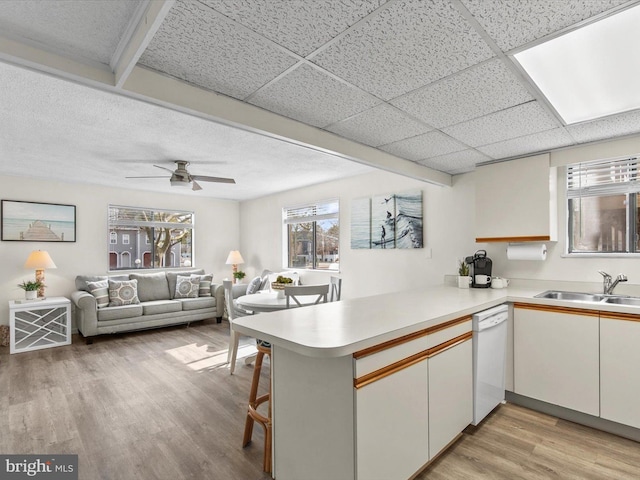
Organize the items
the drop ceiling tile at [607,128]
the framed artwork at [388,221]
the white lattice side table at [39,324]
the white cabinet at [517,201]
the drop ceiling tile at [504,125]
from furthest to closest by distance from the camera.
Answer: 1. the white lattice side table at [39,324]
2. the framed artwork at [388,221]
3. the white cabinet at [517,201]
4. the drop ceiling tile at [607,128]
5. the drop ceiling tile at [504,125]

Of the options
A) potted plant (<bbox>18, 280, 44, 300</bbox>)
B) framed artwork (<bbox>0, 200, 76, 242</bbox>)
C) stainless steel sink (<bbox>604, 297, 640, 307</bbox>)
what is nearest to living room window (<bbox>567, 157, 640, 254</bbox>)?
stainless steel sink (<bbox>604, 297, 640, 307</bbox>)

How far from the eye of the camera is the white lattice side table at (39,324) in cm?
439

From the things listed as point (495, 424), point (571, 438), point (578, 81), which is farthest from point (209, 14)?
point (571, 438)

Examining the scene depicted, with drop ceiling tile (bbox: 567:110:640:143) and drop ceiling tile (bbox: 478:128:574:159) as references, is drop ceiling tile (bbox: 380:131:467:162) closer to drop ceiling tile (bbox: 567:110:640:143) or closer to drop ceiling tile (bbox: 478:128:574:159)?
drop ceiling tile (bbox: 478:128:574:159)

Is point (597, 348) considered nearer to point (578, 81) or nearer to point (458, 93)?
point (578, 81)

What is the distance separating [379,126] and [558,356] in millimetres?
→ 2177

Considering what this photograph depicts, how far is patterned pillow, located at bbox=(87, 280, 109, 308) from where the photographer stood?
16.0ft

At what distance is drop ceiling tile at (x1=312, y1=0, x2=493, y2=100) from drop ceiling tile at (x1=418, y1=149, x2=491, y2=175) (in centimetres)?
147

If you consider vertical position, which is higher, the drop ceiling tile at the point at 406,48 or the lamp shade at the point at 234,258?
the drop ceiling tile at the point at 406,48

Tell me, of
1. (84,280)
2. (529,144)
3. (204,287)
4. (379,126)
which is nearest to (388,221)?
(529,144)

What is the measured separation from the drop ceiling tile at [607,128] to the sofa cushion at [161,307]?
213 inches

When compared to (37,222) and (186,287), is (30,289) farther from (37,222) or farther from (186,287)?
(186,287)

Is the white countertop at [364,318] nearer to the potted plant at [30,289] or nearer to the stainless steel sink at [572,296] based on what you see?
the stainless steel sink at [572,296]

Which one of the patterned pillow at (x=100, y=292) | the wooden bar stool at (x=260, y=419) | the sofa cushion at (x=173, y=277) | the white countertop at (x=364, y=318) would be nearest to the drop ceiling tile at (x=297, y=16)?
the white countertop at (x=364, y=318)
